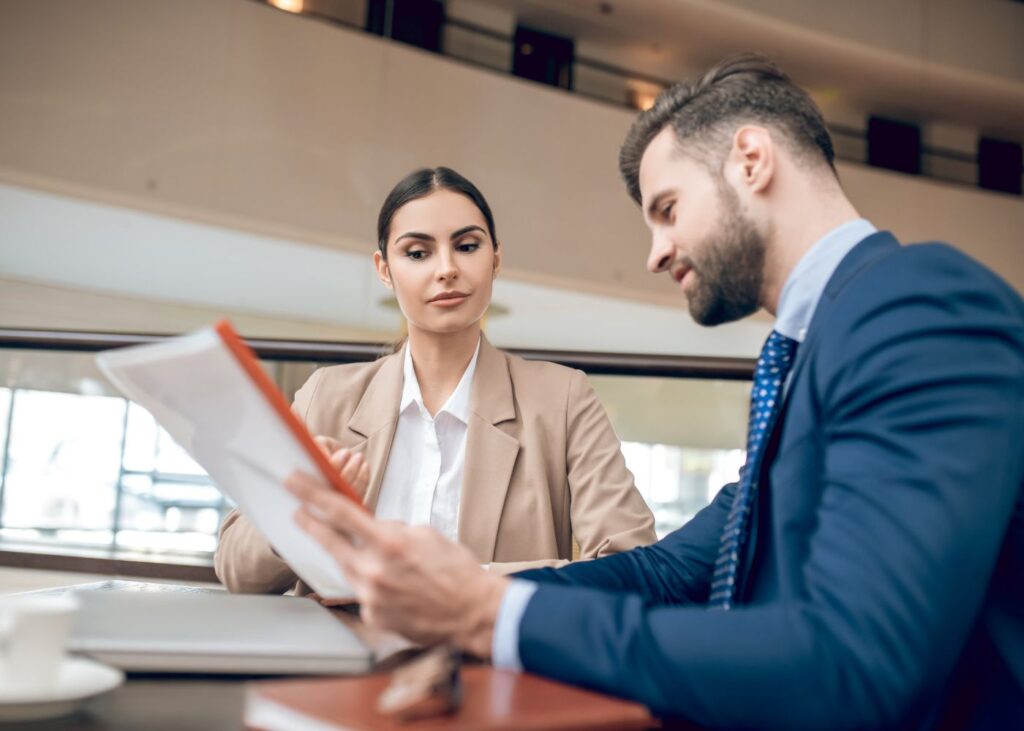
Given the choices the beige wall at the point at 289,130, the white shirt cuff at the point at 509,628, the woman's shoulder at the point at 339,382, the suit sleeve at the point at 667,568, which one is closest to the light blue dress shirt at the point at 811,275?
the suit sleeve at the point at 667,568

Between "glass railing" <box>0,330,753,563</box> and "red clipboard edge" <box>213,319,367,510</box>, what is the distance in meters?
2.88

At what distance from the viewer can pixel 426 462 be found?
181 centimetres

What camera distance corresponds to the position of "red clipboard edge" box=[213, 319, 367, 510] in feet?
2.44

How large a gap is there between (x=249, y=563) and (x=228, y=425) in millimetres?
701

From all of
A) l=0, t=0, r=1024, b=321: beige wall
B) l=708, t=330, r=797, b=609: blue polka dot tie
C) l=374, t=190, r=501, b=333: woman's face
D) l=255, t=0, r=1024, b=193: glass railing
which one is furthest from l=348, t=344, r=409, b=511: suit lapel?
l=255, t=0, r=1024, b=193: glass railing

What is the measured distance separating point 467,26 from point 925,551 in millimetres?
8364

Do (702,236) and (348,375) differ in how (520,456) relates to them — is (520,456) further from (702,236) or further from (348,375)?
(702,236)

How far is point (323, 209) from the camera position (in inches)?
289

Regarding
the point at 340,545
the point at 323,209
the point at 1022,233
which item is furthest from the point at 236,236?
the point at 1022,233

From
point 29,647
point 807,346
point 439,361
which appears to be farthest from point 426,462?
point 29,647

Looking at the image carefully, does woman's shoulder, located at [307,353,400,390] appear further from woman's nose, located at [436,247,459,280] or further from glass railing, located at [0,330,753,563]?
glass railing, located at [0,330,753,563]

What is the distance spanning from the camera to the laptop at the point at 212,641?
0.81 m

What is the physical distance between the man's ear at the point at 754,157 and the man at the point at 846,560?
0.48 feet

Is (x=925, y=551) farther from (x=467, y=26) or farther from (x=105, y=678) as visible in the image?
(x=467, y=26)
